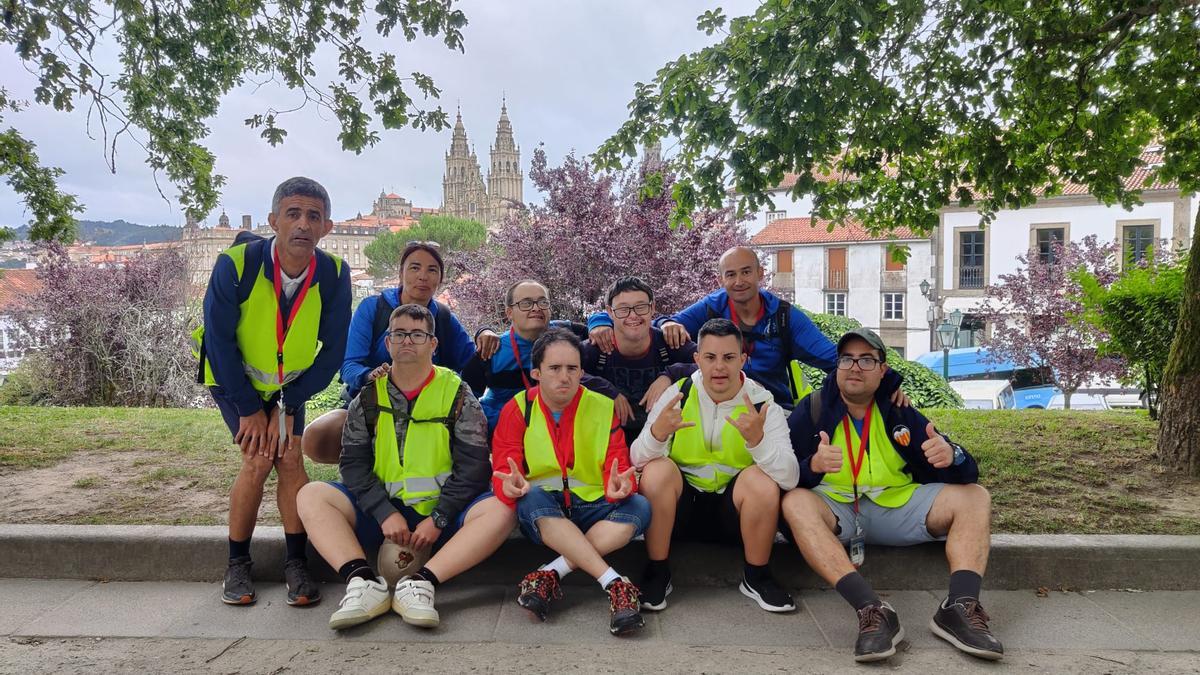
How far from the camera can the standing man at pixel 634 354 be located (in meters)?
→ 4.19

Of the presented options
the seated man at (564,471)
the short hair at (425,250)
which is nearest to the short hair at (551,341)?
the seated man at (564,471)

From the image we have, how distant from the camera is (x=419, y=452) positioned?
3.64m

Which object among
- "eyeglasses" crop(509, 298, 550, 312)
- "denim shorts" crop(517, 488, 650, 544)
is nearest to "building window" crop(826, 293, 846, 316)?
"eyeglasses" crop(509, 298, 550, 312)

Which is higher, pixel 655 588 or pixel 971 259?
pixel 971 259

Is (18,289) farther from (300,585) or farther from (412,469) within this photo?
(412,469)

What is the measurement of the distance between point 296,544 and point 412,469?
67cm

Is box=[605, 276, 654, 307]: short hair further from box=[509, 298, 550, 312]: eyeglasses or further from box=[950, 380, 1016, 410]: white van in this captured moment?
box=[950, 380, 1016, 410]: white van

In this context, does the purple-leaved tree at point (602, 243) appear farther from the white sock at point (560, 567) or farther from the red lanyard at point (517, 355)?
the white sock at point (560, 567)

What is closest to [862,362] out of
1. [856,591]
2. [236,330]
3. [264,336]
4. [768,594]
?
[856,591]

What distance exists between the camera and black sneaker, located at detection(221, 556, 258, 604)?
3527 mm

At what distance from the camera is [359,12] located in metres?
6.31

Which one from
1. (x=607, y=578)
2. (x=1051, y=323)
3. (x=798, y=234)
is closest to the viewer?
(x=607, y=578)

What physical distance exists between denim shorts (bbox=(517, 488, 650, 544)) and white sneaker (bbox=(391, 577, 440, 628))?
50cm

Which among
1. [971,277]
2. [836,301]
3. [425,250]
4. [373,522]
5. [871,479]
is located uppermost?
[971,277]
